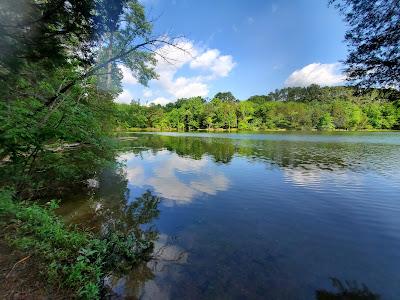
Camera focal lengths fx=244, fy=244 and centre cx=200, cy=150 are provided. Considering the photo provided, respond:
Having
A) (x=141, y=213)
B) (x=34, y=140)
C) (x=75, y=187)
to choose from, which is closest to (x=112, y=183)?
(x=75, y=187)

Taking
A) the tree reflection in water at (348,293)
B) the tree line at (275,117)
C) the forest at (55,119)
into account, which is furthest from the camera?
the tree line at (275,117)

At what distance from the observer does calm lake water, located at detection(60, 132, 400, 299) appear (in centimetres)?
471

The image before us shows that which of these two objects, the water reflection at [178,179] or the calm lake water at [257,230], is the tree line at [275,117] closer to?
the water reflection at [178,179]

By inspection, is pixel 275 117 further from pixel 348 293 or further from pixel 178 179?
pixel 348 293

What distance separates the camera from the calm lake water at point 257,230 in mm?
4715

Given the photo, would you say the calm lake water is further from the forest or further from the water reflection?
the forest

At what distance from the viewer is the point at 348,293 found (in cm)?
453

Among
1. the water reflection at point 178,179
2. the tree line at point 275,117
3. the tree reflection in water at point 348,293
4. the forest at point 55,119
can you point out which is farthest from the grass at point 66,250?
the tree line at point 275,117

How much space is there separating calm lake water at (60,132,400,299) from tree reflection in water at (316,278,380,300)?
79 mm

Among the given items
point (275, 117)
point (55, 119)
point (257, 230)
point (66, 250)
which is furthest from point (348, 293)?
point (275, 117)

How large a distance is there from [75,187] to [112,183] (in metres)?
1.99

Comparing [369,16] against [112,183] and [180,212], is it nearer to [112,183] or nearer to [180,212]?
[180,212]

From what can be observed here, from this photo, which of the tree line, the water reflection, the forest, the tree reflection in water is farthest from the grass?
the tree line

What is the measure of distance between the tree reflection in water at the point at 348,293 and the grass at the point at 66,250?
373cm
